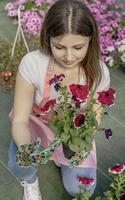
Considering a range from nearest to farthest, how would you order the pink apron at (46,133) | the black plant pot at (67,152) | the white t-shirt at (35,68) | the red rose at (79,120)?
the red rose at (79,120) → the black plant pot at (67,152) → the white t-shirt at (35,68) → the pink apron at (46,133)

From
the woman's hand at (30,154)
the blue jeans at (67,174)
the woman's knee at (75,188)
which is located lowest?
the woman's knee at (75,188)

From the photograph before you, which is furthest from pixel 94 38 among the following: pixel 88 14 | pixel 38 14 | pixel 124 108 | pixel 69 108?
pixel 38 14

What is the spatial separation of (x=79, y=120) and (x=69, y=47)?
14.6 inches

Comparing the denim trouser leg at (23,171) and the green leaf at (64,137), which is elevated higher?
the green leaf at (64,137)

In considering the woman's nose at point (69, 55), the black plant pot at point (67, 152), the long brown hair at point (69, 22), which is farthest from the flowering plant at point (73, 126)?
the long brown hair at point (69, 22)

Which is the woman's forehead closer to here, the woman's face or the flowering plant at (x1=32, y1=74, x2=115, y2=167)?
the woman's face

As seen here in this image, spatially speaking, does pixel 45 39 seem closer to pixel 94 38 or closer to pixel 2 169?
pixel 94 38

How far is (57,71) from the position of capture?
2.46 m

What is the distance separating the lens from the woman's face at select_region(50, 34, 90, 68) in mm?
2172

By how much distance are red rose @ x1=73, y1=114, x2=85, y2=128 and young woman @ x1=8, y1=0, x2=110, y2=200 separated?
1.06 feet

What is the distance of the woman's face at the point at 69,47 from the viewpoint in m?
2.17

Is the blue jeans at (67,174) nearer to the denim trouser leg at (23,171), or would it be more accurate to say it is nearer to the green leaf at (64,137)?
the denim trouser leg at (23,171)

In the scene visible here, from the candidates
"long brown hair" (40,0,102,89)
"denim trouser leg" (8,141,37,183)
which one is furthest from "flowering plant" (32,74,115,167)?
"denim trouser leg" (8,141,37,183)

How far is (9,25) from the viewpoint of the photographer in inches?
170
